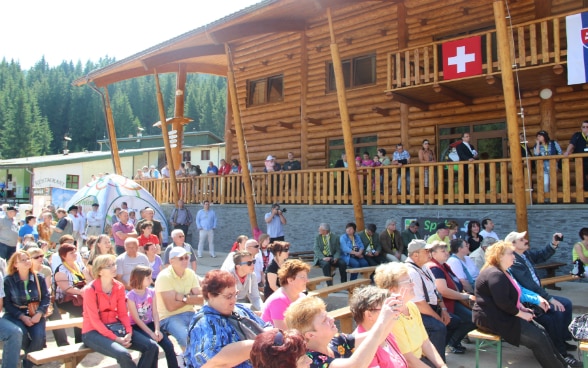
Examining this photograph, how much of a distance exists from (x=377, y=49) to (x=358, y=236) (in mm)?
6467

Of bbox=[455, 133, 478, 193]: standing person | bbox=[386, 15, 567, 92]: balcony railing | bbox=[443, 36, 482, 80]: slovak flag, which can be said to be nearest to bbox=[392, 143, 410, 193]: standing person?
bbox=[455, 133, 478, 193]: standing person

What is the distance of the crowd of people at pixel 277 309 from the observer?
3.10 meters

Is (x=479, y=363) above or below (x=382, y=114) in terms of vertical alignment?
below

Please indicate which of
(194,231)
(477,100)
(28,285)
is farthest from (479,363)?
(194,231)

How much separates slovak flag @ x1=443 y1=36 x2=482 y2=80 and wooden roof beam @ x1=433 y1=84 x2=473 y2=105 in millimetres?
307

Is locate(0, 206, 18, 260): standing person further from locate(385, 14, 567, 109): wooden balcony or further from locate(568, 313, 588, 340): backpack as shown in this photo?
locate(568, 313, 588, 340): backpack

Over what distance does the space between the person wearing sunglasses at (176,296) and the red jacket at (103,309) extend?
1.37 ft

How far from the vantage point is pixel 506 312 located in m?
4.95

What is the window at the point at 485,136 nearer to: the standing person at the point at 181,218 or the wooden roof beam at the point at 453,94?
the wooden roof beam at the point at 453,94

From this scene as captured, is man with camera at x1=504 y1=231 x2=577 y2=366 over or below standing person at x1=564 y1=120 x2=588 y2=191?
below

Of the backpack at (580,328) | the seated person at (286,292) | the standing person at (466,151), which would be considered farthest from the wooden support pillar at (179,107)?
the backpack at (580,328)

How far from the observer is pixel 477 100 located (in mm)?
12648

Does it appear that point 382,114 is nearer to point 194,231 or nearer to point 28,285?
point 194,231

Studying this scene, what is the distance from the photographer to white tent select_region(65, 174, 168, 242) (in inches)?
649
